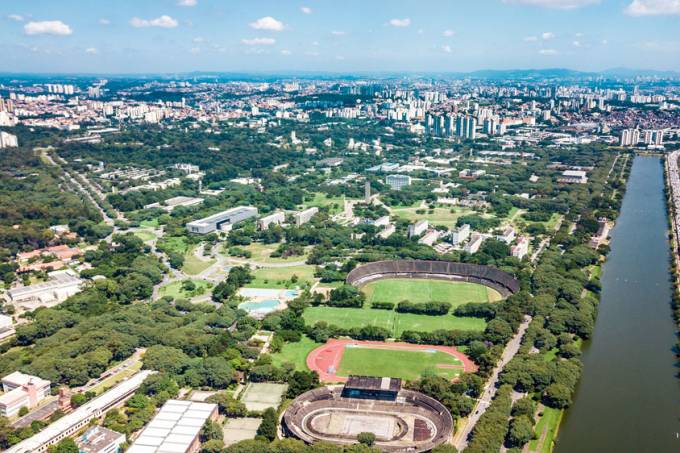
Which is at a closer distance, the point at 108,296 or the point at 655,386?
the point at 655,386

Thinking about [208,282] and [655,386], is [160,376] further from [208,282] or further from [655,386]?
[655,386]

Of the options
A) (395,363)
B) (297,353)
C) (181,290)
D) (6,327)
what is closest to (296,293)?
(181,290)

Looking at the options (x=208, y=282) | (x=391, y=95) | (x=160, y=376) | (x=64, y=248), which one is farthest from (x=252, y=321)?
(x=391, y=95)

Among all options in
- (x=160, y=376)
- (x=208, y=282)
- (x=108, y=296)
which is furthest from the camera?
(x=208, y=282)

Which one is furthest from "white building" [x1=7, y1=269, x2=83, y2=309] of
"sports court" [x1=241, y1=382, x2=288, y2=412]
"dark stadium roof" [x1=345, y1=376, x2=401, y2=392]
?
"dark stadium roof" [x1=345, y1=376, x2=401, y2=392]

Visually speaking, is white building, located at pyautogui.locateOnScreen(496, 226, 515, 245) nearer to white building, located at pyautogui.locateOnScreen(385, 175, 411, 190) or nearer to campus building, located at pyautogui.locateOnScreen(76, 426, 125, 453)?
white building, located at pyautogui.locateOnScreen(385, 175, 411, 190)

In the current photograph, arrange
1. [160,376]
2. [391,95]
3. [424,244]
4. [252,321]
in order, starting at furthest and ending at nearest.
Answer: [391,95]
[424,244]
[252,321]
[160,376]

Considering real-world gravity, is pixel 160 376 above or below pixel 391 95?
below

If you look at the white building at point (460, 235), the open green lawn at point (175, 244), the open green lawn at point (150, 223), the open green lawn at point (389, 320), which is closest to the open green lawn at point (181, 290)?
the open green lawn at point (175, 244)
